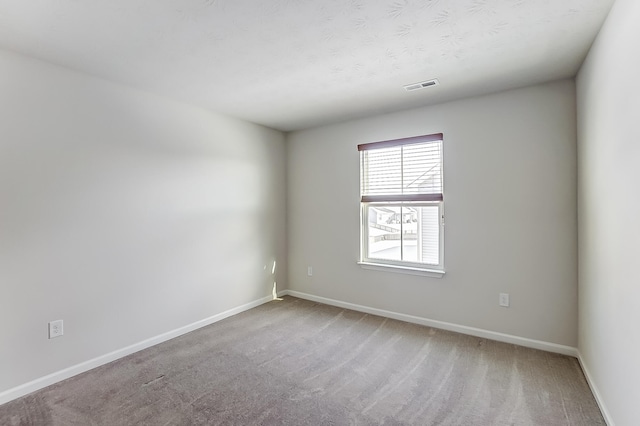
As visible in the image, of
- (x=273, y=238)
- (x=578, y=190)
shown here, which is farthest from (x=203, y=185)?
(x=578, y=190)

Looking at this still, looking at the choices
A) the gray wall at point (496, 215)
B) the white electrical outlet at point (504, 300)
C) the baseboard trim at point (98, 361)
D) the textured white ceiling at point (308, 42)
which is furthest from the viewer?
the white electrical outlet at point (504, 300)

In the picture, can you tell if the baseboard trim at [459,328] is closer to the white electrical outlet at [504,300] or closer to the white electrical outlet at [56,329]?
the white electrical outlet at [504,300]

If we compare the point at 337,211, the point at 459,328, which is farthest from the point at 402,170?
the point at 459,328

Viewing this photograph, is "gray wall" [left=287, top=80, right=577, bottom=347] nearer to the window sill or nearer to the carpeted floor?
the window sill

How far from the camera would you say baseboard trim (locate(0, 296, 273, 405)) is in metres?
2.13

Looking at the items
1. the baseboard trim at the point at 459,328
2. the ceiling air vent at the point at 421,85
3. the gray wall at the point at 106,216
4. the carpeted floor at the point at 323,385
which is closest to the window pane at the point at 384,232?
the baseboard trim at the point at 459,328

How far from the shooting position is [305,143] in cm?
434

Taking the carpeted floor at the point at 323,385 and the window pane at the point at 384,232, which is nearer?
the carpeted floor at the point at 323,385

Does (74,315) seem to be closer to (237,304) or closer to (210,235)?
(210,235)

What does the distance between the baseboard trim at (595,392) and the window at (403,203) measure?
131 cm

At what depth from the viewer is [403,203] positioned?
11.7 ft

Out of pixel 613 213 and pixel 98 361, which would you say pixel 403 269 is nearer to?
pixel 613 213

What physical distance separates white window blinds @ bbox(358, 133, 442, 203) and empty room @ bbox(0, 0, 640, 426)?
23mm

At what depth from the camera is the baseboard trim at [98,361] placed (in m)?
2.13
